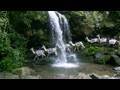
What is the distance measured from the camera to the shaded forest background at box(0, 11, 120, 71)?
7320 millimetres

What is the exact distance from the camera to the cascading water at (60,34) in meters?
8.65

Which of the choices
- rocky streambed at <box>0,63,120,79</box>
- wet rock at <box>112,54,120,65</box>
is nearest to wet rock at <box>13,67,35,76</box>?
rocky streambed at <box>0,63,120,79</box>

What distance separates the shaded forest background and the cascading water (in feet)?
0.49

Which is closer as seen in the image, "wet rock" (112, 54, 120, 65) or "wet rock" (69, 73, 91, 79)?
"wet rock" (69, 73, 91, 79)

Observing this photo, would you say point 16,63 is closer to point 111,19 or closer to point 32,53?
point 32,53

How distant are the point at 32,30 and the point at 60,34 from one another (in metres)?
0.99

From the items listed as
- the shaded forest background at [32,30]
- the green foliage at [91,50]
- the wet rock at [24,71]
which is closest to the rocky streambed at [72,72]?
the wet rock at [24,71]

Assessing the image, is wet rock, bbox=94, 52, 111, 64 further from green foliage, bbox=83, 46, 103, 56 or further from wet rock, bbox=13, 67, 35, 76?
wet rock, bbox=13, 67, 35, 76

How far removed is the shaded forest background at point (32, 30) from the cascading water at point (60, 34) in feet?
0.49

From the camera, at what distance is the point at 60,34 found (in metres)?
9.09

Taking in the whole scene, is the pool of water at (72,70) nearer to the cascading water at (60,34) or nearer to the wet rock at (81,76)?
the wet rock at (81,76)
